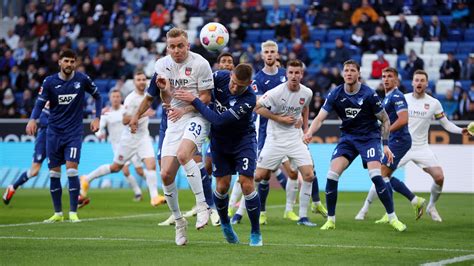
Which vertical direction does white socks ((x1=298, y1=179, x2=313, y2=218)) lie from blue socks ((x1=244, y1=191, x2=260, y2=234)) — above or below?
below

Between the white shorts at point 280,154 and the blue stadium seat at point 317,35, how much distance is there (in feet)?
55.3

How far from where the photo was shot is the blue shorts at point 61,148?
15.3 metres

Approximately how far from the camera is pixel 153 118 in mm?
28328

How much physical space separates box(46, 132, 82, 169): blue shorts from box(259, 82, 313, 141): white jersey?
308cm

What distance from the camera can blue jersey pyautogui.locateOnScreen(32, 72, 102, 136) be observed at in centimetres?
1522

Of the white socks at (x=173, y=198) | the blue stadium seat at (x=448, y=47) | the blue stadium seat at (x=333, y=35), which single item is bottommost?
the white socks at (x=173, y=198)

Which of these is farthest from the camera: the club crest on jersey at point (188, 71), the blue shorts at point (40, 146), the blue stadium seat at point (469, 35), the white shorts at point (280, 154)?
the blue stadium seat at point (469, 35)

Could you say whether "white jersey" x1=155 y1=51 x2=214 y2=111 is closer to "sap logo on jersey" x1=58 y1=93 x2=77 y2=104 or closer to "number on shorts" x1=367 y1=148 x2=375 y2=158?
"number on shorts" x1=367 y1=148 x2=375 y2=158

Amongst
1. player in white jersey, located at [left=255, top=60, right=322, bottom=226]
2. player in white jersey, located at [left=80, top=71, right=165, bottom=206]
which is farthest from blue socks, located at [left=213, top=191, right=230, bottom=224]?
player in white jersey, located at [left=80, top=71, right=165, bottom=206]

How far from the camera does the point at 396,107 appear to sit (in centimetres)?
1541

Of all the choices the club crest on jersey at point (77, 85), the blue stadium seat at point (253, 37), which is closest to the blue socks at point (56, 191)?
the club crest on jersey at point (77, 85)

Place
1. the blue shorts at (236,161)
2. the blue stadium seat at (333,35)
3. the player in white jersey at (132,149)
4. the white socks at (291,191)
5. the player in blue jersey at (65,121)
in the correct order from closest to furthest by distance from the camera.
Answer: the blue shorts at (236,161), the player in blue jersey at (65,121), the white socks at (291,191), the player in white jersey at (132,149), the blue stadium seat at (333,35)

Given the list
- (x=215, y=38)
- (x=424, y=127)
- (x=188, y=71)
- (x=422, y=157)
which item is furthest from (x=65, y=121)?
(x=424, y=127)

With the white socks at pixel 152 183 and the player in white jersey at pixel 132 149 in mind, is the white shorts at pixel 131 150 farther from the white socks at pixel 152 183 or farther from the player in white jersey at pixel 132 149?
the white socks at pixel 152 183
